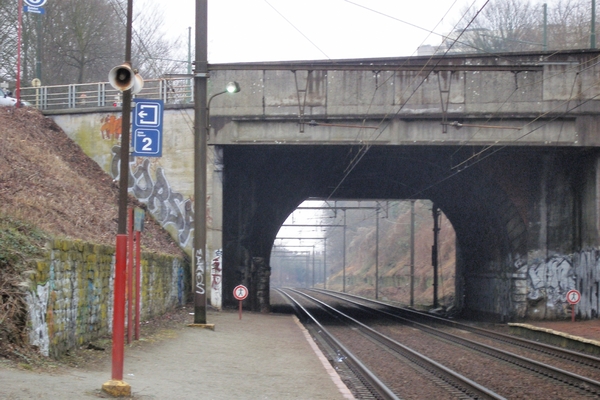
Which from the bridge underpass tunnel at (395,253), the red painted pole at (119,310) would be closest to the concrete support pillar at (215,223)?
the bridge underpass tunnel at (395,253)

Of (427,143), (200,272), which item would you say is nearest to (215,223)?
(200,272)

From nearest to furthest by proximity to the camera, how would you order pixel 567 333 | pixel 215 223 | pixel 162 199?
pixel 567 333 → pixel 215 223 → pixel 162 199

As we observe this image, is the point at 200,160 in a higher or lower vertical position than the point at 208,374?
higher

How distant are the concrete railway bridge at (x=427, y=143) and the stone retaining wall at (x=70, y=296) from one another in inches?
445

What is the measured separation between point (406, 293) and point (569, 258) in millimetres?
33165

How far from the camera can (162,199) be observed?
26031 mm

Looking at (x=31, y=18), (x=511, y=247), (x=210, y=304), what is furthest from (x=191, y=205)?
(x=31, y=18)

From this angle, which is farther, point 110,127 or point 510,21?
point 510,21

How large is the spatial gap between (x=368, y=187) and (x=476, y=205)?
6792 mm

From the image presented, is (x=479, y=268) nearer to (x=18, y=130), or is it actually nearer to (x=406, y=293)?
(x=18, y=130)

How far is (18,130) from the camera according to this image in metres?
24.4

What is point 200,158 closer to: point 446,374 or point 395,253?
point 446,374

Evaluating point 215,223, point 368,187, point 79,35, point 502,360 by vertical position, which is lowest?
point 502,360

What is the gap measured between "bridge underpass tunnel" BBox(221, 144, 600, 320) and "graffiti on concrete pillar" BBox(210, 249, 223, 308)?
12.0 feet
